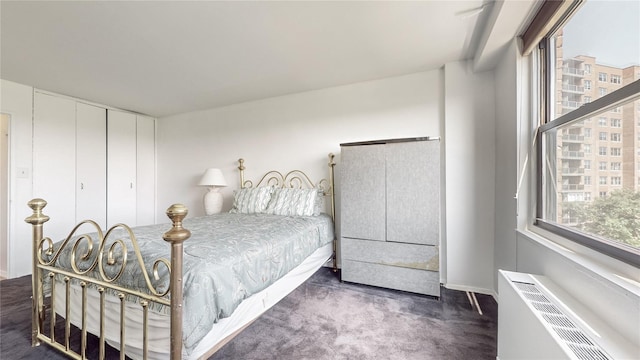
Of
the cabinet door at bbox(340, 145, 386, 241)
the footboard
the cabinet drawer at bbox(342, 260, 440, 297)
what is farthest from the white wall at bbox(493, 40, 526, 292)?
the footboard

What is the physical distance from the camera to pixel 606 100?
1.12m

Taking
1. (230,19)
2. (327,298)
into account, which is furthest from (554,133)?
(230,19)

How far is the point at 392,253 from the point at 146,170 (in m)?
4.51

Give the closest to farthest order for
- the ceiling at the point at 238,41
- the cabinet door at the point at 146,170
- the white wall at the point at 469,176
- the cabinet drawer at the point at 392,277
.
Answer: the ceiling at the point at 238,41, the cabinet drawer at the point at 392,277, the white wall at the point at 469,176, the cabinet door at the point at 146,170

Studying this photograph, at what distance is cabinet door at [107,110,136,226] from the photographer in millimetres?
3877

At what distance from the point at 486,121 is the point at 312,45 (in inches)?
74.1

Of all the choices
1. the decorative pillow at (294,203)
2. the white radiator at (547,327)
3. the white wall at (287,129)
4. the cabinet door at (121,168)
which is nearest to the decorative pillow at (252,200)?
the decorative pillow at (294,203)

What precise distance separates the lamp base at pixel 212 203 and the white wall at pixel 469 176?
3.07 meters

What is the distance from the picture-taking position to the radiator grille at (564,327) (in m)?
0.79

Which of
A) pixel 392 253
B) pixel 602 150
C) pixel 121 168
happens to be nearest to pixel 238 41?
pixel 392 253

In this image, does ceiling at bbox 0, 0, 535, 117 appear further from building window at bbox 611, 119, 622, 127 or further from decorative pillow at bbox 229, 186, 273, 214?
decorative pillow at bbox 229, 186, 273, 214

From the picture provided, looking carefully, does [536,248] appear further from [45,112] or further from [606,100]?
[45,112]

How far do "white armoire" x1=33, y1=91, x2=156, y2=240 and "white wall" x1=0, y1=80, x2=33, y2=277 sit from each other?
0.08 meters

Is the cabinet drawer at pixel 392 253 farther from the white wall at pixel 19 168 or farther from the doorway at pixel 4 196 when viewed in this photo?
the doorway at pixel 4 196
